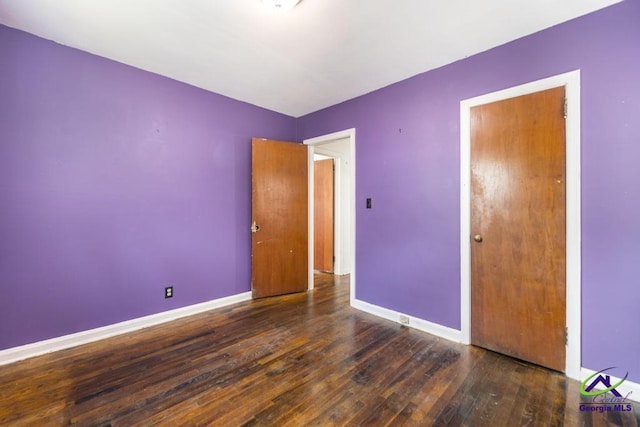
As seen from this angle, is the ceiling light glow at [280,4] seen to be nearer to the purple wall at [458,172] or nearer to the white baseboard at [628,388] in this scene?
the purple wall at [458,172]

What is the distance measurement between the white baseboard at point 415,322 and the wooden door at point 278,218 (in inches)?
42.0

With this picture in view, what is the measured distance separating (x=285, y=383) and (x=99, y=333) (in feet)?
6.26

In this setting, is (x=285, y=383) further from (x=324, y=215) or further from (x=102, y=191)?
(x=324, y=215)

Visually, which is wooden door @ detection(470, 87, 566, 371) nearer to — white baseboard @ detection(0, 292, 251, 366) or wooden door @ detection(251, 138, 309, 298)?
wooden door @ detection(251, 138, 309, 298)

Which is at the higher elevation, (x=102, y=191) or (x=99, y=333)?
(x=102, y=191)

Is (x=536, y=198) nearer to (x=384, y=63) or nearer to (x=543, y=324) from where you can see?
(x=543, y=324)

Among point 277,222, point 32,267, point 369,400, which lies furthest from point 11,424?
point 277,222

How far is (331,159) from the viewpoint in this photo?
196 inches

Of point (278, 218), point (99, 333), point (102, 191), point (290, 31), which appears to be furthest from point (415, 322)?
point (102, 191)

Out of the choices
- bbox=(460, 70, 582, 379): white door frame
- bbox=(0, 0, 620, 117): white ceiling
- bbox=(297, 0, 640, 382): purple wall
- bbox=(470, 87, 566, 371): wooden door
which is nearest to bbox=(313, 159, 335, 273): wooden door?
bbox=(297, 0, 640, 382): purple wall

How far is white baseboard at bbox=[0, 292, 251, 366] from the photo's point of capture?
2127 millimetres

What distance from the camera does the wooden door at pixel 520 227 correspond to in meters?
1.97

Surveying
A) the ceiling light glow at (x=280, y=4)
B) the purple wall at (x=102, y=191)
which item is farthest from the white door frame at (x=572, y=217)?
the purple wall at (x=102, y=191)

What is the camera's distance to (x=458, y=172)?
2449 mm
